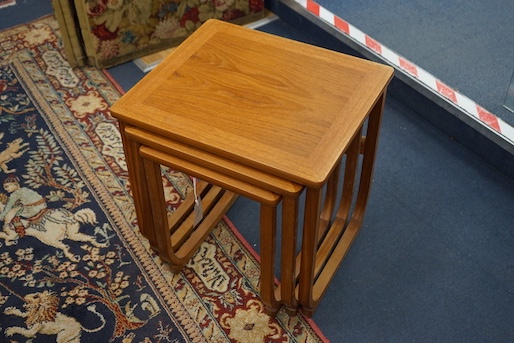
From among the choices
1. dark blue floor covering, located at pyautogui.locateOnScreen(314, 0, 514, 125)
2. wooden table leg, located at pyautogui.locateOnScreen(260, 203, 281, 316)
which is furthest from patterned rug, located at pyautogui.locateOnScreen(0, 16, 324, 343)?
dark blue floor covering, located at pyautogui.locateOnScreen(314, 0, 514, 125)

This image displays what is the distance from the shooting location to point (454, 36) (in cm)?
218

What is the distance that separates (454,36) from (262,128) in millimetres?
1360

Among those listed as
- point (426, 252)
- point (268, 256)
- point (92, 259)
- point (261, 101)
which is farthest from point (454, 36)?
point (92, 259)

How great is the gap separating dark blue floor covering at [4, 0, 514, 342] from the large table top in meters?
0.52

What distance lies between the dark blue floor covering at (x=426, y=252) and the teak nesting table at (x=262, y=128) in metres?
0.12

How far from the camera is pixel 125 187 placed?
5.75 feet

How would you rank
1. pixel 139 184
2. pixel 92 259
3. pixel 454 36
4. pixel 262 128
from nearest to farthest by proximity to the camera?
1. pixel 262 128
2. pixel 139 184
3. pixel 92 259
4. pixel 454 36

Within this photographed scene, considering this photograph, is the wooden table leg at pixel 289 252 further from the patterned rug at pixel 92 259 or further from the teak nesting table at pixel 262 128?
the patterned rug at pixel 92 259

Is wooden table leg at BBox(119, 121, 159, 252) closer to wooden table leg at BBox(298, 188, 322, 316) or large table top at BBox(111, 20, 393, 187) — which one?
large table top at BBox(111, 20, 393, 187)

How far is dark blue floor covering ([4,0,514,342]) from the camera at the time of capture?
1.41 metres

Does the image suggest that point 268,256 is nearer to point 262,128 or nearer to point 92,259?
point 262,128

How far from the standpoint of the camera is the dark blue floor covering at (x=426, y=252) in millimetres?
1409

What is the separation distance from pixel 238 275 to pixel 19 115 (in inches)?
41.1

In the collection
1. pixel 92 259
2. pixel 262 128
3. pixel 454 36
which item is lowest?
pixel 92 259
